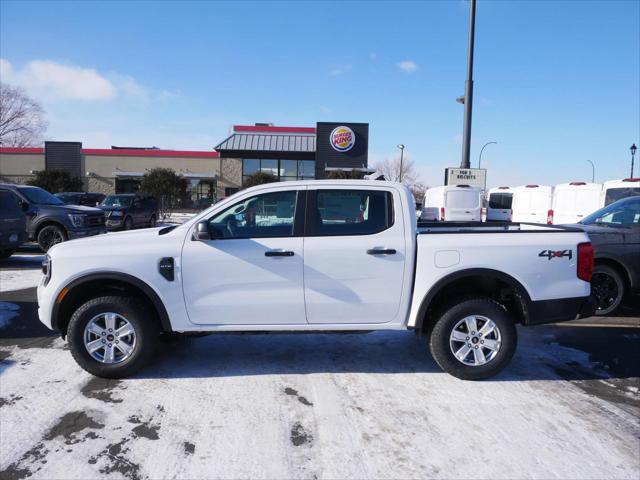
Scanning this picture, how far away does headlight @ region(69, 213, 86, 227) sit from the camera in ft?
40.6

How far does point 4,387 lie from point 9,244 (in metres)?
7.58

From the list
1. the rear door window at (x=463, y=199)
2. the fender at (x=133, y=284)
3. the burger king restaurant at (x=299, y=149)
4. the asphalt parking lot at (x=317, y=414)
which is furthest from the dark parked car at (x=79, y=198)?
the fender at (x=133, y=284)

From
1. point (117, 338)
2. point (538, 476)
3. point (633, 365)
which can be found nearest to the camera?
point (538, 476)

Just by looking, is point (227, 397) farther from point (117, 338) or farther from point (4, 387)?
point (4, 387)

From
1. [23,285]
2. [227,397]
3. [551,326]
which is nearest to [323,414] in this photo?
[227,397]

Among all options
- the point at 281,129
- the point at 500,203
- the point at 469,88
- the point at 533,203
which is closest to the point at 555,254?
the point at 469,88

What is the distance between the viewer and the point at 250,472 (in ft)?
9.68

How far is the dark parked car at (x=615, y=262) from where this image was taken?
22.0ft

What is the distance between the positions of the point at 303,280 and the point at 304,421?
122 cm

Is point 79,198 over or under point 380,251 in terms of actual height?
over

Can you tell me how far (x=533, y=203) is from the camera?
17438 millimetres

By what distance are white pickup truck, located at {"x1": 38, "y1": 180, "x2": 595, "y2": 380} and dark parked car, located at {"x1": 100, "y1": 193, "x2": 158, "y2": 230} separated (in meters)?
15.4

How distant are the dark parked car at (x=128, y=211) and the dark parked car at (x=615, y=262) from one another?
55.3 feet

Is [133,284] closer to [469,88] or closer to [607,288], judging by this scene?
[607,288]
